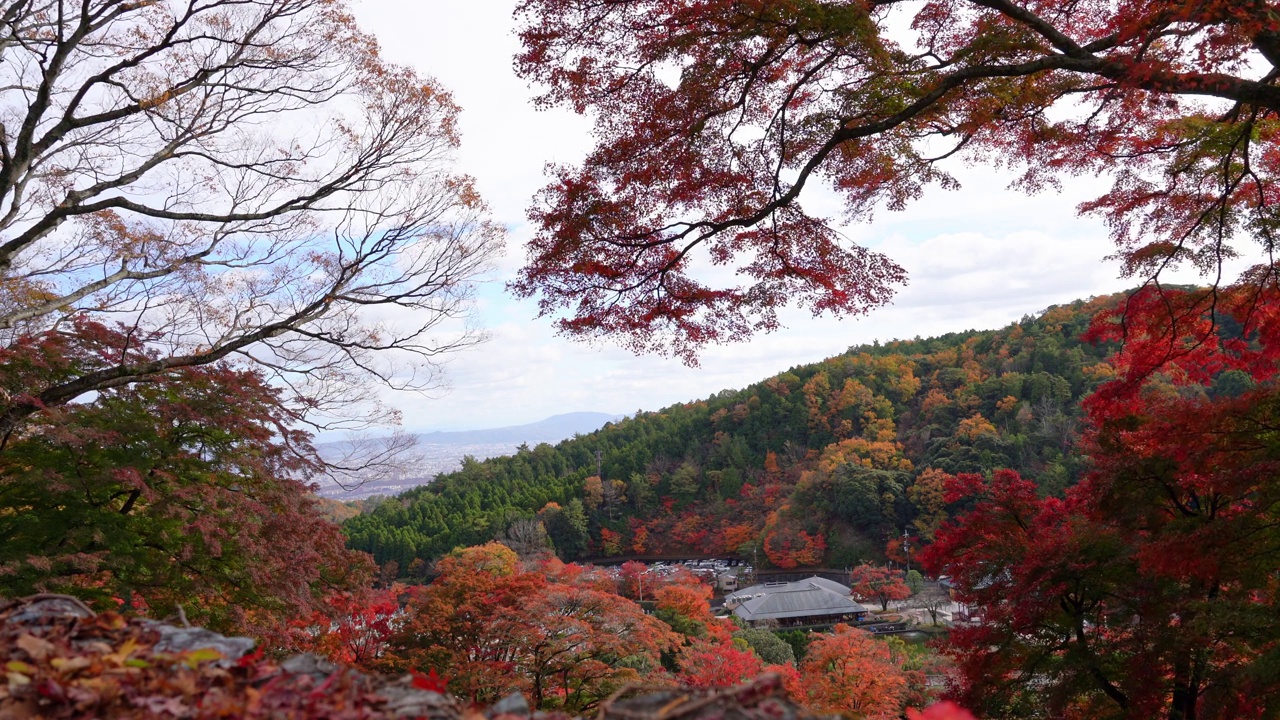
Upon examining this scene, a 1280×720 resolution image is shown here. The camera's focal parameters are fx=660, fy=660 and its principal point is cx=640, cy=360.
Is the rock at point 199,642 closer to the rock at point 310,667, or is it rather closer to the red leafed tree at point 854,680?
the rock at point 310,667

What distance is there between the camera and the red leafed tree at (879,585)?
24475mm

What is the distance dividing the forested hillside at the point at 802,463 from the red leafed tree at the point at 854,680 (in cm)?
1451

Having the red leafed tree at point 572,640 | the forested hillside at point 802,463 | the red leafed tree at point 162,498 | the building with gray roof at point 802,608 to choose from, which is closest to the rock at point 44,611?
the red leafed tree at point 162,498

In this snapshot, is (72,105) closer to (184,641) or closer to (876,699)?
(184,641)

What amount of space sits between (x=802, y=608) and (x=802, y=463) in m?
14.6

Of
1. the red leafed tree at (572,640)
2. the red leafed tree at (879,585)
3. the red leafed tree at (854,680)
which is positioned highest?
the red leafed tree at (572,640)

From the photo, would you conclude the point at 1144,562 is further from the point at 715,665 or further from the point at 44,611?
the point at 715,665

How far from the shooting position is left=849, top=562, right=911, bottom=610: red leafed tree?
24475 millimetres

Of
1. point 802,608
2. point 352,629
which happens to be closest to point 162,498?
point 352,629

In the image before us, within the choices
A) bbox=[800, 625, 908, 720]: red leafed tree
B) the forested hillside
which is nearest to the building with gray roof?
the forested hillside

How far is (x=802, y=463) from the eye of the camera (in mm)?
37594

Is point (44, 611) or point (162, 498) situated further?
point (162, 498)

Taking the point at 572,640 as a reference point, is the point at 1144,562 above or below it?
above

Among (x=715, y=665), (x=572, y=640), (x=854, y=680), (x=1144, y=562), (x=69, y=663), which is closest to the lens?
(x=69, y=663)
